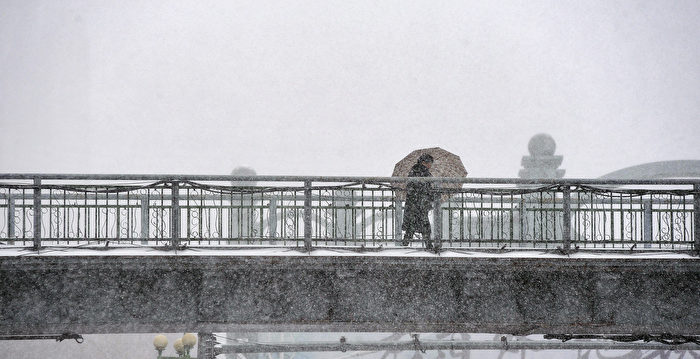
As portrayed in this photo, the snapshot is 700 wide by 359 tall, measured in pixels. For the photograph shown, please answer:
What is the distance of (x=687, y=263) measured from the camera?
9695mm

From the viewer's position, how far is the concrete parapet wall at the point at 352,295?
30.9ft

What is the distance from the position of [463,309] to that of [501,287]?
2.28 ft

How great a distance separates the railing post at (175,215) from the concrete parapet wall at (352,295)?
689 mm

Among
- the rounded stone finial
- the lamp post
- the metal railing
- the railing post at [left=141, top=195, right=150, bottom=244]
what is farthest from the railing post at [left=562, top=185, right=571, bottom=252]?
the rounded stone finial

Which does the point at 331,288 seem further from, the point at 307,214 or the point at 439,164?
the point at 439,164

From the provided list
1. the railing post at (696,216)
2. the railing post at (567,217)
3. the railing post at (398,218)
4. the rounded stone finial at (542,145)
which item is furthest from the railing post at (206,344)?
the rounded stone finial at (542,145)

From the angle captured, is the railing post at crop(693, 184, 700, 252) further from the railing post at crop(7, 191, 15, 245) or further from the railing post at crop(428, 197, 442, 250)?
the railing post at crop(7, 191, 15, 245)

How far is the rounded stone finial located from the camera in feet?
85.2

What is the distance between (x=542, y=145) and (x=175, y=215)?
770 inches

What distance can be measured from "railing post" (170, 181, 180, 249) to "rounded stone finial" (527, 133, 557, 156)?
1909cm

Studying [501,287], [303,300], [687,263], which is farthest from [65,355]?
[687,263]

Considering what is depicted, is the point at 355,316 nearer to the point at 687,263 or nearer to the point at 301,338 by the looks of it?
the point at 687,263

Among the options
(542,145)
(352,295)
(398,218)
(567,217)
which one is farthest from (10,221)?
(542,145)

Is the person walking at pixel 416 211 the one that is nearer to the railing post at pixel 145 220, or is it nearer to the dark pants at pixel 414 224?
the dark pants at pixel 414 224
